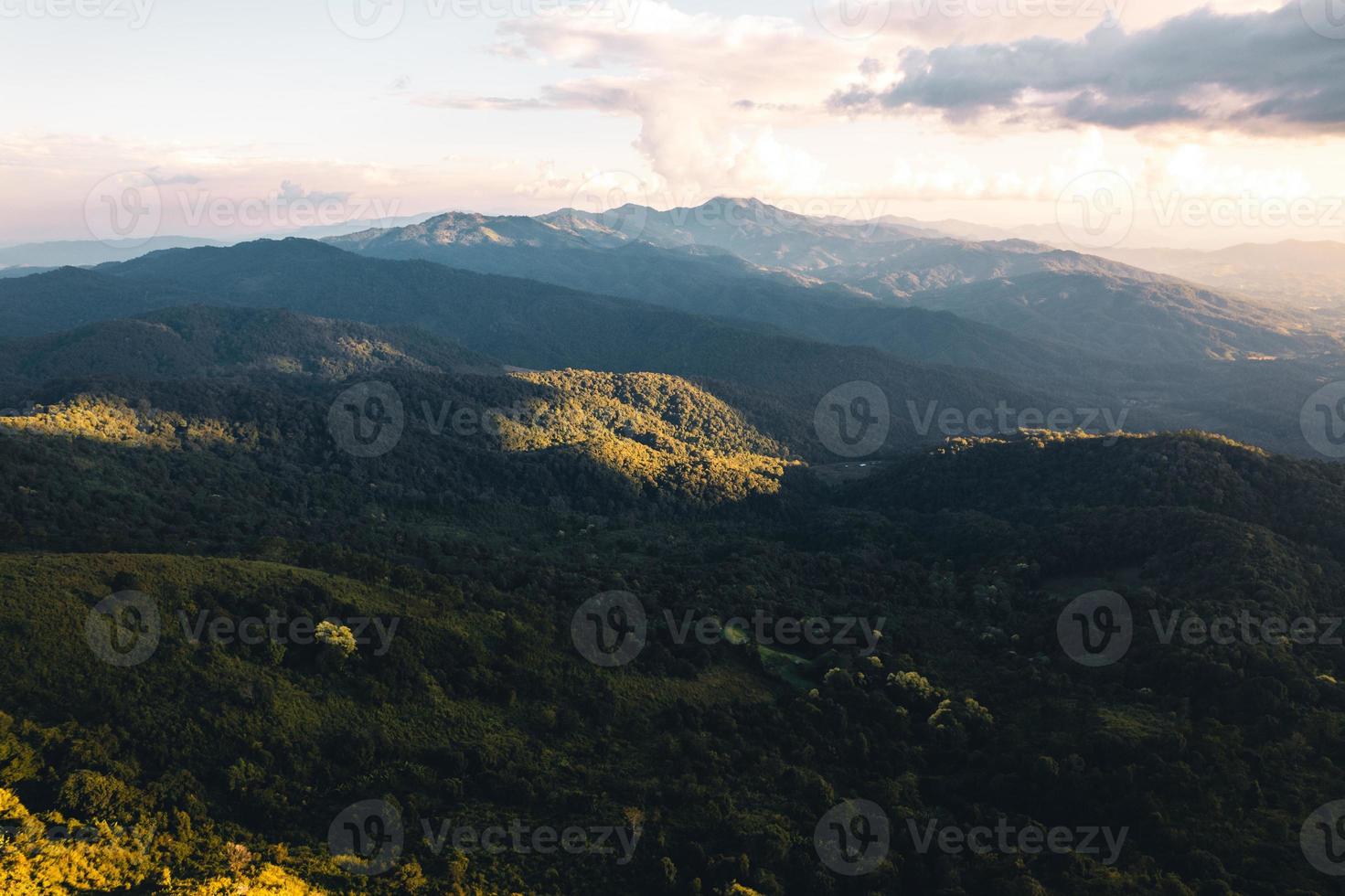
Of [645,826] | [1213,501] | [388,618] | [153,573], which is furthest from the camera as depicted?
[1213,501]

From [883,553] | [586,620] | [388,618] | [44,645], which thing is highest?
[44,645]

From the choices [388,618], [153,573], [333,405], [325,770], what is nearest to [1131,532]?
[388,618]

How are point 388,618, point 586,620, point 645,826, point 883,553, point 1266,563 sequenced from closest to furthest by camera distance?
point 645,826 → point 388,618 → point 586,620 → point 1266,563 → point 883,553

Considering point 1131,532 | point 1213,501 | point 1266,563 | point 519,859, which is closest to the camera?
point 519,859

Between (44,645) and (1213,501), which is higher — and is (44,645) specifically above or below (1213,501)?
above

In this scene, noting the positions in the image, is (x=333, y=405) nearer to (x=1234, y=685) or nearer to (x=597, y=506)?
(x=597, y=506)

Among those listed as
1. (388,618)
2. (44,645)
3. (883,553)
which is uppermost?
(44,645)

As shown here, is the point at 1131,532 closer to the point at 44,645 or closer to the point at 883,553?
the point at 883,553

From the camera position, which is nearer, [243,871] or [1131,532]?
[243,871]

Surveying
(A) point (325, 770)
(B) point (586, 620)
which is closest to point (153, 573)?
(A) point (325, 770)
